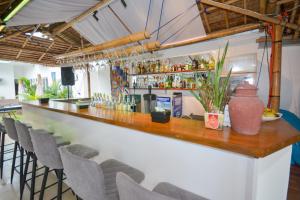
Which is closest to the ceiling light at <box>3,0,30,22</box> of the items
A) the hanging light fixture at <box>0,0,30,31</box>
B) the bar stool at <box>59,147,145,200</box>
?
the hanging light fixture at <box>0,0,30,31</box>

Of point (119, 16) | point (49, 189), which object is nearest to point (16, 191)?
point (49, 189)

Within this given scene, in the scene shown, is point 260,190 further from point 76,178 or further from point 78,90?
point 78,90

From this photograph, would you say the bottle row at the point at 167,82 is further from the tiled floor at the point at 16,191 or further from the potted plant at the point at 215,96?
the potted plant at the point at 215,96

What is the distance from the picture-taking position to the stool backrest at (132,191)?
2.32 ft

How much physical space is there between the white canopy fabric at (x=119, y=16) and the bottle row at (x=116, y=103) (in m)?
1.50

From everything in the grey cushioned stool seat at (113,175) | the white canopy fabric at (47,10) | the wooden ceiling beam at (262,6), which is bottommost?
the grey cushioned stool seat at (113,175)

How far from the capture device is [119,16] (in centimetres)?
378

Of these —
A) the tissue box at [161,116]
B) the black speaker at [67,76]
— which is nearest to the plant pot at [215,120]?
the tissue box at [161,116]

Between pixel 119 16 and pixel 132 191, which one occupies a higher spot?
pixel 119 16

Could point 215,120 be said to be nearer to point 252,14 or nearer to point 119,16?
point 252,14

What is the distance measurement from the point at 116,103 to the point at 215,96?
1.23 meters

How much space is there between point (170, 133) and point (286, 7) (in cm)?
317

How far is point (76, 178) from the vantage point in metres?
1.17

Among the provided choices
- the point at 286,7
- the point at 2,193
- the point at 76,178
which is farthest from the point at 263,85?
the point at 2,193
